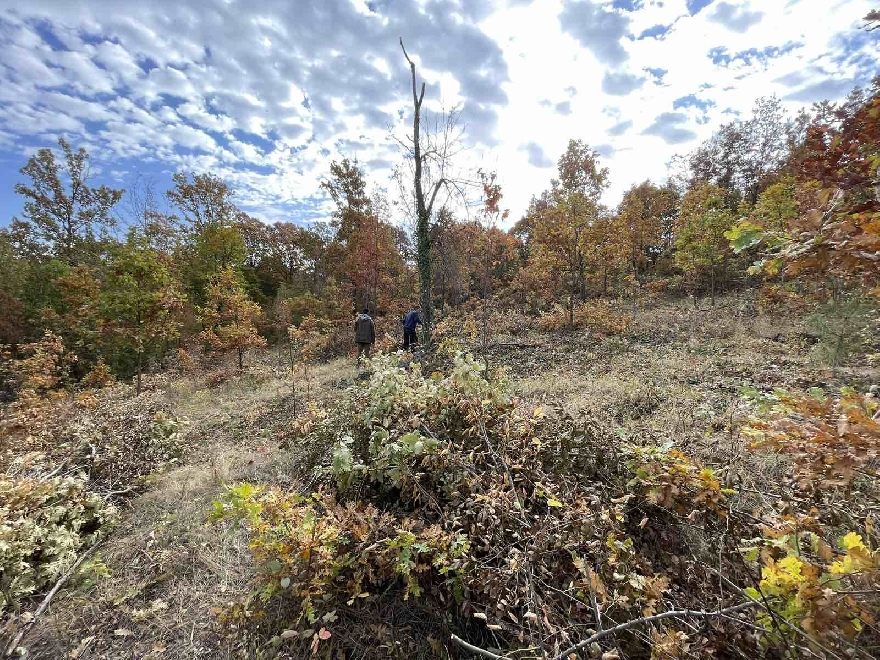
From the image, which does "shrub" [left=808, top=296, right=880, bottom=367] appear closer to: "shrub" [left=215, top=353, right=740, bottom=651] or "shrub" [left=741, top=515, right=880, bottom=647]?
"shrub" [left=215, top=353, right=740, bottom=651]

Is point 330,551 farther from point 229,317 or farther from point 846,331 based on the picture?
point 229,317

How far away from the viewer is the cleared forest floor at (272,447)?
2.13 m

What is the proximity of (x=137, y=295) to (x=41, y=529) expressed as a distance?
7070 millimetres

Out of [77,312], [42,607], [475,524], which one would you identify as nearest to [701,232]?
[475,524]

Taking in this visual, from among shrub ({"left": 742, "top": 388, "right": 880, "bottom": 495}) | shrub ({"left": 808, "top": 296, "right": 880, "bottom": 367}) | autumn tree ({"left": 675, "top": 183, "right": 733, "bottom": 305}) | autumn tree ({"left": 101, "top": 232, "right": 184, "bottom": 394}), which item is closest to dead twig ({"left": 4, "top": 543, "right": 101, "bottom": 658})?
shrub ({"left": 742, "top": 388, "right": 880, "bottom": 495})

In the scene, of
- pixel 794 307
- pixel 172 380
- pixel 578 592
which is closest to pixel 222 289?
pixel 172 380

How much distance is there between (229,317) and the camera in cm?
1190

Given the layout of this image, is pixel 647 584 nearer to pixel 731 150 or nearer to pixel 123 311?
pixel 123 311

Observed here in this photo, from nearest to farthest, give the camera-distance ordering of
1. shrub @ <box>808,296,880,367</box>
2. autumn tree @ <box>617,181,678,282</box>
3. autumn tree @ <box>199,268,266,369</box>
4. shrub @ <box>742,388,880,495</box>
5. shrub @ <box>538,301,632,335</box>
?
shrub @ <box>742,388,880,495</box>
shrub @ <box>808,296,880,367</box>
shrub @ <box>538,301,632,335</box>
autumn tree @ <box>199,268,266,369</box>
autumn tree @ <box>617,181,678,282</box>

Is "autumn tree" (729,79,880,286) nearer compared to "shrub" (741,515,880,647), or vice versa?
"shrub" (741,515,880,647)

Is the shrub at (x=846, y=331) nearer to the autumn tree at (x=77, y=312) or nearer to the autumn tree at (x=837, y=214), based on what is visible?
the autumn tree at (x=837, y=214)

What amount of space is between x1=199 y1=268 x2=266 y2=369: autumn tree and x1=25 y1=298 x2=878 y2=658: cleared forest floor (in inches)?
53.6

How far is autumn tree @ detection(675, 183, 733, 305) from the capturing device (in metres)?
12.1

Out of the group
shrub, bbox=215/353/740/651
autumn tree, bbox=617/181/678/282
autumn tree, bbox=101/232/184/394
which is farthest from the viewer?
autumn tree, bbox=617/181/678/282
